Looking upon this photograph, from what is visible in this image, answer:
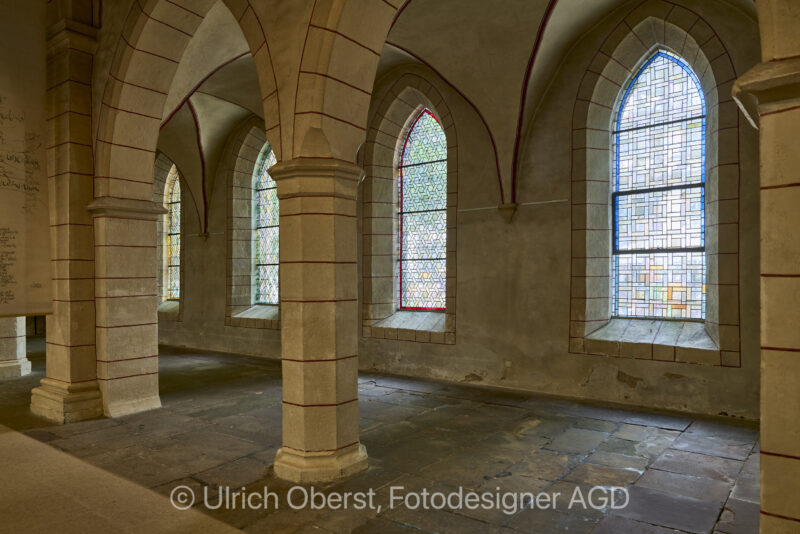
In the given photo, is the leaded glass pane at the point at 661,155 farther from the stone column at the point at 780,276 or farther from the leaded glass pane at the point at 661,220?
the stone column at the point at 780,276

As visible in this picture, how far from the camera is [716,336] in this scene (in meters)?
4.82

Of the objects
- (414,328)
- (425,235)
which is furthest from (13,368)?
(425,235)

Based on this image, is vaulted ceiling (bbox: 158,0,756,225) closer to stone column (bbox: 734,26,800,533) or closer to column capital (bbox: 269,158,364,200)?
column capital (bbox: 269,158,364,200)

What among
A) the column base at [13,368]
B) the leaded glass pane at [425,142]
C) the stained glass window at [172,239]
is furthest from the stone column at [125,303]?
the stained glass window at [172,239]

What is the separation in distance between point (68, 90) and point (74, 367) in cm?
247

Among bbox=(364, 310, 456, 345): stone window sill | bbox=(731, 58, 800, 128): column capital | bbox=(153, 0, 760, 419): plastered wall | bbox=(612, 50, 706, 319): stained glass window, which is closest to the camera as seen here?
Result: bbox=(731, 58, 800, 128): column capital

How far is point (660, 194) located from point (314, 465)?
424 cm

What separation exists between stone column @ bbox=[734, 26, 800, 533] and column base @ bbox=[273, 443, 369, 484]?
7.16 ft

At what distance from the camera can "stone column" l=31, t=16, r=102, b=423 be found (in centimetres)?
479

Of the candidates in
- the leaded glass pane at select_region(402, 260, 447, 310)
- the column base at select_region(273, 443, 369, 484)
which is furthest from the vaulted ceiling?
the column base at select_region(273, 443, 369, 484)

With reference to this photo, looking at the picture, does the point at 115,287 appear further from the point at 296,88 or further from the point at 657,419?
the point at 657,419

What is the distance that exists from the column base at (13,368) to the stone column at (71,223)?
2.37m

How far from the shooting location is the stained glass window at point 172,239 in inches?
407

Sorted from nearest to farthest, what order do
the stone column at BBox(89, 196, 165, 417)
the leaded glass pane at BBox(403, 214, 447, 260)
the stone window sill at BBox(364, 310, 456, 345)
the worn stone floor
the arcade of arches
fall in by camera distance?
the worn stone floor → the arcade of arches → the stone column at BBox(89, 196, 165, 417) → the stone window sill at BBox(364, 310, 456, 345) → the leaded glass pane at BBox(403, 214, 447, 260)
